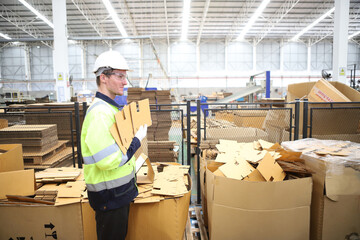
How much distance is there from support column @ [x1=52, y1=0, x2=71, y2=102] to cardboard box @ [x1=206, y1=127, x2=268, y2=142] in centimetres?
852

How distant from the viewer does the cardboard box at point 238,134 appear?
395 centimetres

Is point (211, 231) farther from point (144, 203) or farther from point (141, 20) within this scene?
point (141, 20)

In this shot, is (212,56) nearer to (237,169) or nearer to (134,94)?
(134,94)

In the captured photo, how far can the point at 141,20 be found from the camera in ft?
59.7

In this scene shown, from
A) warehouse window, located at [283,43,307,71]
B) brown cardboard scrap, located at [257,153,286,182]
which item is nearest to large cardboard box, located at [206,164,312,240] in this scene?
brown cardboard scrap, located at [257,153,286,182]

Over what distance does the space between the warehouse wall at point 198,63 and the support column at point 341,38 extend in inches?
522

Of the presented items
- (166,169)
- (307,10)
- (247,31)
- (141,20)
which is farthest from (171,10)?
(166,169)

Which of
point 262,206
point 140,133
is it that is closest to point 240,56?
point 262,206

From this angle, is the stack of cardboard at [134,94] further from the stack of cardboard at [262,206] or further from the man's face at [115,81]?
the man's face at [115,81]

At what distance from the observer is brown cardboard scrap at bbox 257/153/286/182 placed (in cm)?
214

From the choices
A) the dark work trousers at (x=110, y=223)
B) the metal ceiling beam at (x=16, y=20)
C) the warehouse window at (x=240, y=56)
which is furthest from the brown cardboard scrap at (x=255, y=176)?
the warehouse window at (x=240, y=56)

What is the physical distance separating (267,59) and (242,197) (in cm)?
2476

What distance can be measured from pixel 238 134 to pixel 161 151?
155 centimetres

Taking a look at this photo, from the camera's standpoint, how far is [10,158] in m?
2.54
